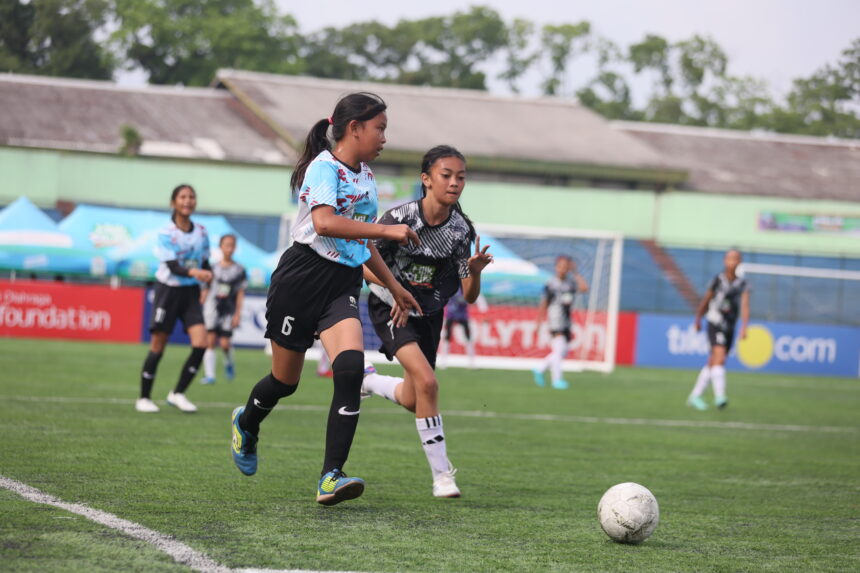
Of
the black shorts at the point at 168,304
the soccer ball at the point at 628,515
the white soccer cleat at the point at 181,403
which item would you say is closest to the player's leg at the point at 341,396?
the soccer ball at the point at 628,515

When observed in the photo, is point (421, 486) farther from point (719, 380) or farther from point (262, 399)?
point (719, 380)

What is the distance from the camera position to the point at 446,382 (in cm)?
1922

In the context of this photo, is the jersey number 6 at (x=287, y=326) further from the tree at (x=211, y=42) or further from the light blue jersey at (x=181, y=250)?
the tree at (x=211, y=42)

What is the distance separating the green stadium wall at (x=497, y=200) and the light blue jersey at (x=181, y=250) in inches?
980

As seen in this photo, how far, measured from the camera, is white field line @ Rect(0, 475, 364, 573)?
442 centimetres

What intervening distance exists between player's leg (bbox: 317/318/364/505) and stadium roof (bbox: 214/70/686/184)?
3420cm

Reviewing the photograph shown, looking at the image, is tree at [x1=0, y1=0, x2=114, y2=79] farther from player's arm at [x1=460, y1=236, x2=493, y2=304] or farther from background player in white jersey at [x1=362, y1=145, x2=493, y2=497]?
player's arm at [x1=460, y1=236, x2=493, y2=304]

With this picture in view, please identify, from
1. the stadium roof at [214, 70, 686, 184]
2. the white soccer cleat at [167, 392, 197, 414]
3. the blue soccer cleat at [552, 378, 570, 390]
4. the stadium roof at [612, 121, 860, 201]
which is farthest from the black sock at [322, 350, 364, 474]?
the stadium roof at [612, 121, 860, 201]

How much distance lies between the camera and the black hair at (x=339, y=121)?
600 centimetres

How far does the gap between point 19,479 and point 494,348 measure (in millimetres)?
20588

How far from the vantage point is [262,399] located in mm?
6359

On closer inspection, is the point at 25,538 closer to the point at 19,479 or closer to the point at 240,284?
the point at 19,479

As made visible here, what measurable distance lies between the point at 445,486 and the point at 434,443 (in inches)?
10.3

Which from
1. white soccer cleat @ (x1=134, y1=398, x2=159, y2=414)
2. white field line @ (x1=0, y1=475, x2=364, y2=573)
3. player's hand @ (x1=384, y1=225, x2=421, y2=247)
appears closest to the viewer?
white field line @ (x1=0, y1=475, x2=364, y2=573)
